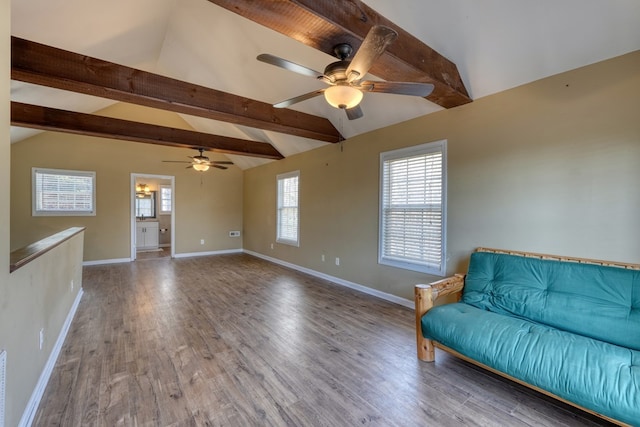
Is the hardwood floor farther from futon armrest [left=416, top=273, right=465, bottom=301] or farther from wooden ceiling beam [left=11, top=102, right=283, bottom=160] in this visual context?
wooden ceiling beam [left=11, top=102, right=283, bottom=160]

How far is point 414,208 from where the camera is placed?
3.66m

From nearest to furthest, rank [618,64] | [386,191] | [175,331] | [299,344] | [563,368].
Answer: [563,368] → [618,64] → [299,344] → [175,331] → [386,191]

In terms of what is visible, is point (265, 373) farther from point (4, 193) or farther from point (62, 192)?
point (62, 192)

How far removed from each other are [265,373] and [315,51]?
3.43 meters

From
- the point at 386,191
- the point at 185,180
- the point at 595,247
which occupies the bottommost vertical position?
the point at 595,247

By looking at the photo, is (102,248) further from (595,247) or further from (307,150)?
(595,247)

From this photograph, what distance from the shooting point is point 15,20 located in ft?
7.64

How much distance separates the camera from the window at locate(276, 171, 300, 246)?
6133 mm

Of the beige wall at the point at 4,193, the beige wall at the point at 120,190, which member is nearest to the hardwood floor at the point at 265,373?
the beige wall at the point at 4,193

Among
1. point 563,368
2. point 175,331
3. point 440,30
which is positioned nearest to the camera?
point 563,368

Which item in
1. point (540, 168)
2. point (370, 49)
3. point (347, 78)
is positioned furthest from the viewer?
point (540, 168)

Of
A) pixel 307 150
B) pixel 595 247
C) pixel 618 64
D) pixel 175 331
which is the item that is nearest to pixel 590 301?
pixel 595 247

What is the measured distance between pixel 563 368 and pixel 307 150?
4930mm

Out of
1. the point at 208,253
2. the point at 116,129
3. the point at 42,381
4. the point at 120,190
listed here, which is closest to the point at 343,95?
the point at 42,381
